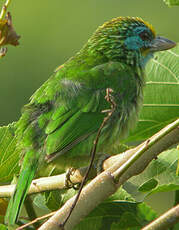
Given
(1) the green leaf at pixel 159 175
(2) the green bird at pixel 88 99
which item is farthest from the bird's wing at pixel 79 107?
(1) the green leaf at pixel 159 175

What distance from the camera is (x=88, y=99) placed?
3342 millimetres

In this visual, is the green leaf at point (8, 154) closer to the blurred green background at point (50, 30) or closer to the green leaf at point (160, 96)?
the green leaf at point (160, 96)

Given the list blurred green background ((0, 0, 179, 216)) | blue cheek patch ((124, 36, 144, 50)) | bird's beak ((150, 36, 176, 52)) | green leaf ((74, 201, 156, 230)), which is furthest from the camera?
blurred green background ((0, 0, 179, 216))

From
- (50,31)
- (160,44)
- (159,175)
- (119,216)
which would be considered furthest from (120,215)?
(50,31)

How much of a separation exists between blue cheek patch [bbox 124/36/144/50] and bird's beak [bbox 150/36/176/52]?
0.08m

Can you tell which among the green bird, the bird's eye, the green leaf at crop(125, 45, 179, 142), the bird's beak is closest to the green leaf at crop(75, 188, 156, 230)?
the green bird

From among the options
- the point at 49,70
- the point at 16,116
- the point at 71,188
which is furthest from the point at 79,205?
the point at 49,70

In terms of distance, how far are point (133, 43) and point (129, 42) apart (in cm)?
3

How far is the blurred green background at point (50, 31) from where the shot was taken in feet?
33.8

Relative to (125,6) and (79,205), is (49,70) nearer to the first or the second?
(125,6)

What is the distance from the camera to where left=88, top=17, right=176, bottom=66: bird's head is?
146 inches

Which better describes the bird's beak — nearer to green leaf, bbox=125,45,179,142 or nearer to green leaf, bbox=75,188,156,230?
green leaf, bbox=125,45,179,142

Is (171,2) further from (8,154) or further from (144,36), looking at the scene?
(144,36)

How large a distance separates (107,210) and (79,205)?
46 centimetres
